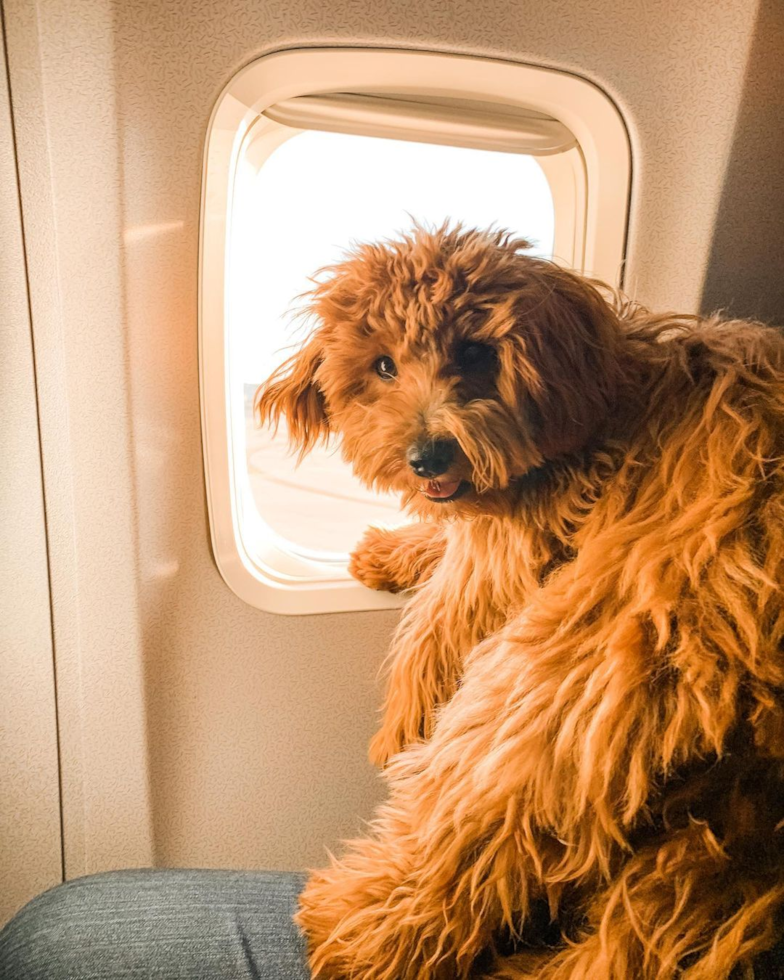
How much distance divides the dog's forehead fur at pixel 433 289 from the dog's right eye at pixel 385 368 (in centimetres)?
3

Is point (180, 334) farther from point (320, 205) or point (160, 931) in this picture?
point (160, 931)

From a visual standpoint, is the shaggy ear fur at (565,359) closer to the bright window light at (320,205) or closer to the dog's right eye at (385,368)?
the dog's right eye at (385,368)

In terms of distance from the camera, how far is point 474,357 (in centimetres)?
68

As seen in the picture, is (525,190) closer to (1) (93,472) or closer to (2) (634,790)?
(1) (93,472)

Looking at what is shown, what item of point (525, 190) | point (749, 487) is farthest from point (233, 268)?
point (749, 487)

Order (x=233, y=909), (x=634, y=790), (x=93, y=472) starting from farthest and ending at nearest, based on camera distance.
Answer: (x=93, y=472)
(x=233, y=909)
(x=634, y=790)

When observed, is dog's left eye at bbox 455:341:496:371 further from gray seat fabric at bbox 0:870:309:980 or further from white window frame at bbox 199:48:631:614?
gray seat fabric at bbox 0:870:309:980

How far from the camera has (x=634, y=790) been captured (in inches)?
19.8

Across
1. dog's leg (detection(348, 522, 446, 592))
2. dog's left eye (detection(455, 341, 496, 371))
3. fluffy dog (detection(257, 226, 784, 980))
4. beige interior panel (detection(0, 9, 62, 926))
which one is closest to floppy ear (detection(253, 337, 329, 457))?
fluffy dog (detection(257, 226, 784, 980))

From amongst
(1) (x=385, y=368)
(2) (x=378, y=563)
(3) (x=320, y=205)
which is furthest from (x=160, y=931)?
(3) (x=320, y=205)

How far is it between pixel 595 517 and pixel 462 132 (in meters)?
0.74

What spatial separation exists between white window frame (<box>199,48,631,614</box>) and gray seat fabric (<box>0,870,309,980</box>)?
0.43 meters

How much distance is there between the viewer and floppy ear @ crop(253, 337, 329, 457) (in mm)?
759

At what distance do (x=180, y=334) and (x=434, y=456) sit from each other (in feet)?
1.77
